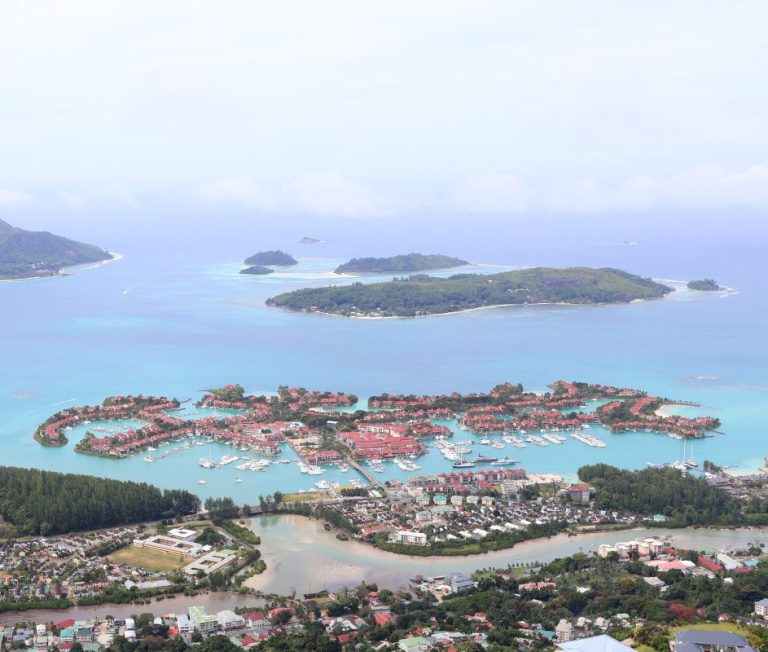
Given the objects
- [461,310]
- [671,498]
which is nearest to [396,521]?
[671,498]

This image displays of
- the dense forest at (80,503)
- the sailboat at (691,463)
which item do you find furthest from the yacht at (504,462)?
the dense forest at (80,503)

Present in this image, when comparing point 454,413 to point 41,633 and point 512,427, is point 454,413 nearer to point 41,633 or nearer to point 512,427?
point 512,427

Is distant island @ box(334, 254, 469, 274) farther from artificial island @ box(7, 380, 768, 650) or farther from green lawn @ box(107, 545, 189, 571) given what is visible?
green lawn @ box(107, 545, 189, 571)

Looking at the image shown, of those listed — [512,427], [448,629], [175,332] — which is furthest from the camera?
[175,332]

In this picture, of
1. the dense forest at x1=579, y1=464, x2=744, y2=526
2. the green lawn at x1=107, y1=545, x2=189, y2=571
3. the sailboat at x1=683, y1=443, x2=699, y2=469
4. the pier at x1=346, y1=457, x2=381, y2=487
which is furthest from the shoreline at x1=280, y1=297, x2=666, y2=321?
the green lawn at x1=107, y1=545, x2=189, y2=571

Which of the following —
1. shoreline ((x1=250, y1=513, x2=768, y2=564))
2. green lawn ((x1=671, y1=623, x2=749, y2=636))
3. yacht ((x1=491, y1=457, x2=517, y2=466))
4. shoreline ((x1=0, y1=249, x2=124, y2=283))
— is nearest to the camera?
green lawn ((x1=671, y1=623, x2=749, y2=636))

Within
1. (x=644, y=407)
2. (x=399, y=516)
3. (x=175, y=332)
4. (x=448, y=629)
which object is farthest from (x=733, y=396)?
(x=175, y=332)

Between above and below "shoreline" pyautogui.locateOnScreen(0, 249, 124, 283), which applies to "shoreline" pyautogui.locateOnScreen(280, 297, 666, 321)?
below
